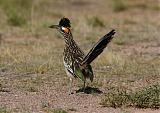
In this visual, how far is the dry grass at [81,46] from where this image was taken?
409 inches

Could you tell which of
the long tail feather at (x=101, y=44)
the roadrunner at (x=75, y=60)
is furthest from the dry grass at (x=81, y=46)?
the long tail feather at (x=101, y=44)

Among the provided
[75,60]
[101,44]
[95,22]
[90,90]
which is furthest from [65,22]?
[95,22]

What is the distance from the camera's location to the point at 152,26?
19.8m

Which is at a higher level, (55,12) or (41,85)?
(55,12)

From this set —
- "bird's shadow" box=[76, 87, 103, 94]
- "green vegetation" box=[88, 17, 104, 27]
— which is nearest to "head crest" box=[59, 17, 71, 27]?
"bird's shadow" box=[76, 87, 103, 94]

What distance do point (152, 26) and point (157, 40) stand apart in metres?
3.33

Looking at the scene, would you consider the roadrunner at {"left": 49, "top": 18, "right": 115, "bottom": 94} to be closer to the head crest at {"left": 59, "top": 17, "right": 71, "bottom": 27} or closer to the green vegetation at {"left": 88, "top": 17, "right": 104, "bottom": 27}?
the head crest at {"left": 59, "top": 17, "right": 71, "bottom": 27}

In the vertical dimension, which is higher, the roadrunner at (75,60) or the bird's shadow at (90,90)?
the roadrunner at (75,60)

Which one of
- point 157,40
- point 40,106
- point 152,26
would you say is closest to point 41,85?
point 40,106

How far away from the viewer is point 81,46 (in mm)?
15414

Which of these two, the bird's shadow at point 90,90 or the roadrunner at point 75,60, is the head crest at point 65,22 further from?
the bird's shadow at point 90,90

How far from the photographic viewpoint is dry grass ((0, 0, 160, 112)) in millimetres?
10383

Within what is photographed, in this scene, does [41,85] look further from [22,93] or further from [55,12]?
[55,12]

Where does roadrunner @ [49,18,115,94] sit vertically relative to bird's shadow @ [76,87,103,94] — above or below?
above
